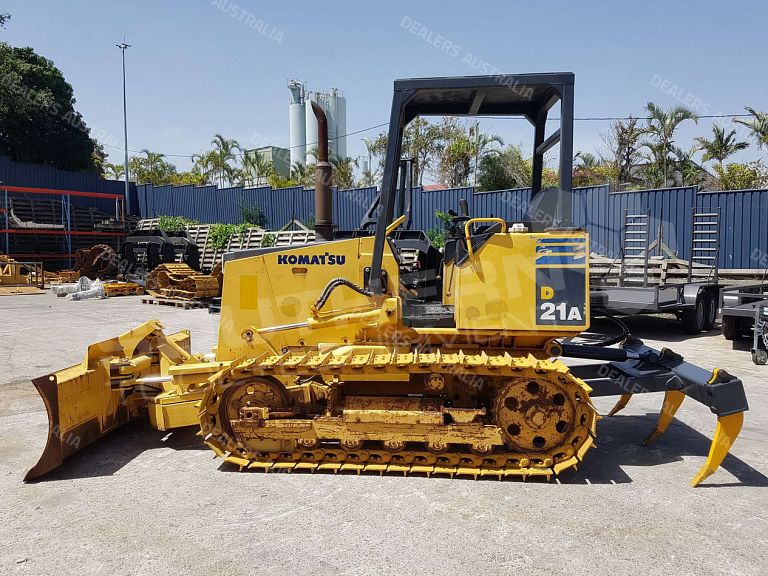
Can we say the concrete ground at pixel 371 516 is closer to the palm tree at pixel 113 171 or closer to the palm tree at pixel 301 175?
the palm tree at pixel 301 175

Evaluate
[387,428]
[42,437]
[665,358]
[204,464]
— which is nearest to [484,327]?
[387,428]

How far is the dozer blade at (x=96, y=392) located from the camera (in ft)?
15.1

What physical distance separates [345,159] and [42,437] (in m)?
32.8

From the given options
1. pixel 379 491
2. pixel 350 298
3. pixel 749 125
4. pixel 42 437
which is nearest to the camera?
pixel 379 491

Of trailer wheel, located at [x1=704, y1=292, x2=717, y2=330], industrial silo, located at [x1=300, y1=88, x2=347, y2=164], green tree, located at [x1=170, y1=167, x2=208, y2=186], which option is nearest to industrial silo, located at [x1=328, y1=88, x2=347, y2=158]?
industrial silo, located at [x1=300, y1=88, x2=347, y2=164]

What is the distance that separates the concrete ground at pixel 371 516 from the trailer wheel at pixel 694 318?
6674 millimetres

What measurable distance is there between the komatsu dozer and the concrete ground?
23 centimetres

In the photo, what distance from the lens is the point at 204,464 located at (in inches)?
191

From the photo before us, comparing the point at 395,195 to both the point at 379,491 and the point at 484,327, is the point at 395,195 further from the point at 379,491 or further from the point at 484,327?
the point at 379,491

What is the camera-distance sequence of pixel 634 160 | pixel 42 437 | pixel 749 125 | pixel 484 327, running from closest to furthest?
1. pixel 484 327
2. pixel 42 437
3. pixel 749 125
4. pixel 634 160

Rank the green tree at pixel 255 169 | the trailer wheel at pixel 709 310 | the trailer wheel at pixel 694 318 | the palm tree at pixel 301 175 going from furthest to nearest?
the green tree at pixel 255 169
the palm tree at pixel 301 175
the trailer wheel at pixel 709 310
the trailer wheel at pixel 694 318

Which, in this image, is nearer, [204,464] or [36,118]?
[204,464]

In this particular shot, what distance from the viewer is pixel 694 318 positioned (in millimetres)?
11812

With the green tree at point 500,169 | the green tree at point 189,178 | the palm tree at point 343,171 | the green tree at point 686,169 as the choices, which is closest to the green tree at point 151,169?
the green tree at point 189,178
